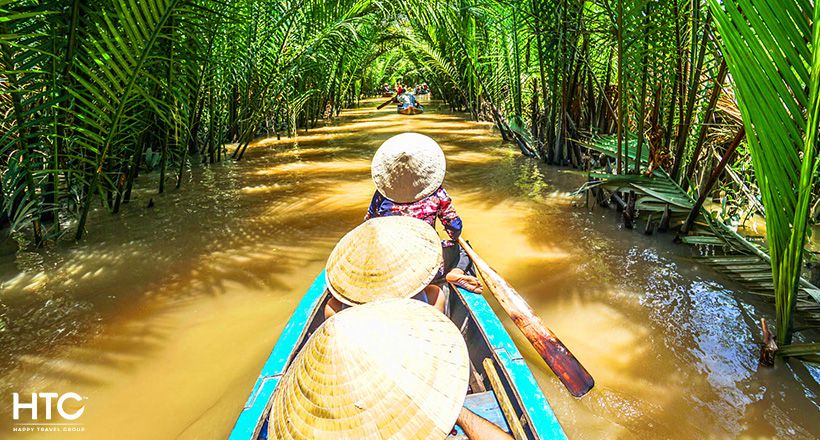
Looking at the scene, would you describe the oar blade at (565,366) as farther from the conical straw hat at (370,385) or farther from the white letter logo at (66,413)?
the white letter logo at (66,413)

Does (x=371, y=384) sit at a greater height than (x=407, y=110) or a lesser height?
lesser

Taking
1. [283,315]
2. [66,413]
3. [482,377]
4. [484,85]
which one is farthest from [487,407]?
[484,85]

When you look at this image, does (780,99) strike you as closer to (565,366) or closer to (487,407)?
(565,366)

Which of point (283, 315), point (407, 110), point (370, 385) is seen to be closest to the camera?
point (370, 385)

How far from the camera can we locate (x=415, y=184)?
1.93 metres

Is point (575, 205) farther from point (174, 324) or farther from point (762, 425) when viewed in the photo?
point (174, 324)

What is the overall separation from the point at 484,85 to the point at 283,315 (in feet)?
17.8

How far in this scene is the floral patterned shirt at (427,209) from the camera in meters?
2.05

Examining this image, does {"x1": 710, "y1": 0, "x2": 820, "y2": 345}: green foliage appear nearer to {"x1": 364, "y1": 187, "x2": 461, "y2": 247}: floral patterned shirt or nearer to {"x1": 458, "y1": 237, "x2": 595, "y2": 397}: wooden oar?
{"x1": 458, "y1": 237, "x2": 595, "y2": 397}: wooden oar

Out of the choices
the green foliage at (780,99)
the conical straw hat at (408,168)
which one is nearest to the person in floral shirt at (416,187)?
the conical straw hat at (408,168)

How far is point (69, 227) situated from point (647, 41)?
14.0ft

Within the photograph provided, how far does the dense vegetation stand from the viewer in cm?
141

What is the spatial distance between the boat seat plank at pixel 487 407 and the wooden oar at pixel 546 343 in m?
0.29

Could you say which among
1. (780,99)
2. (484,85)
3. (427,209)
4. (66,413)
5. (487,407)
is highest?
(484,85)
